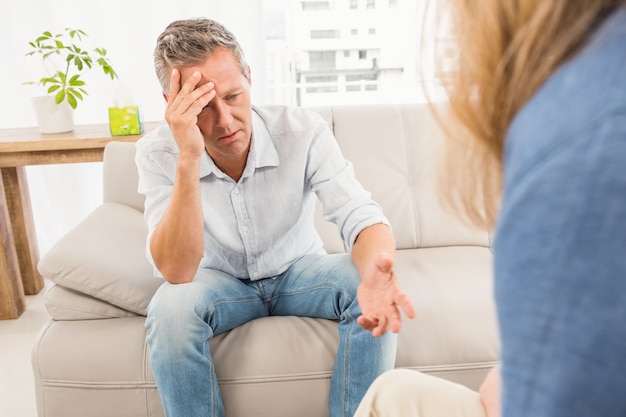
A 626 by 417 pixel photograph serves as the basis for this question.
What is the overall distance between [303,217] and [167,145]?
403 mm

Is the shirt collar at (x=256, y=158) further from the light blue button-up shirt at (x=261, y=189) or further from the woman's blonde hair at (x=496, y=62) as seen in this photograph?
the woman's blonde hair at (x=496, y=62)

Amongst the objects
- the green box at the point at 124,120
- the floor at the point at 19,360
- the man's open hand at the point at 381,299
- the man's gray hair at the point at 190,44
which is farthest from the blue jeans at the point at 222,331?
the green box at the point at 124,120

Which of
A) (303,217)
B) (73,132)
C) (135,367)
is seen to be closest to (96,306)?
(135,367)

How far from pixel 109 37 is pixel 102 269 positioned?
1.90 metres

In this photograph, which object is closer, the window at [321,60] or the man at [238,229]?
the man at [238,229]

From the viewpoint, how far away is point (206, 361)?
4.21ft

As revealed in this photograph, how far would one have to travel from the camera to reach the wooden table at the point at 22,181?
2291 mm

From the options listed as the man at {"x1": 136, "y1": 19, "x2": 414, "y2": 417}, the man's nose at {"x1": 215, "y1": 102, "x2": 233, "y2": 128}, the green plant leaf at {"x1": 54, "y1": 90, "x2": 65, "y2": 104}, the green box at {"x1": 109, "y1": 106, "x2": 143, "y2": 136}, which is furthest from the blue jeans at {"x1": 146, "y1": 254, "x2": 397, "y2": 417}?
the green plant leaf at {"x1": 54, "y1": 90, "x2": 65, "y2": 104}

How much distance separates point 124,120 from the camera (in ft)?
7.66

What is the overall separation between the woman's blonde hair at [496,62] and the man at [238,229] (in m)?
0.60

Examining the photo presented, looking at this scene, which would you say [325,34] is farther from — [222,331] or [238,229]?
[222,331]

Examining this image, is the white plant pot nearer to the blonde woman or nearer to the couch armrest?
the couch armrest

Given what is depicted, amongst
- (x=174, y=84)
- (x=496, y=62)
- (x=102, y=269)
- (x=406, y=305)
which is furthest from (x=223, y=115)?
(x=496, y=62)

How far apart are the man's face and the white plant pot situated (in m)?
1.23
